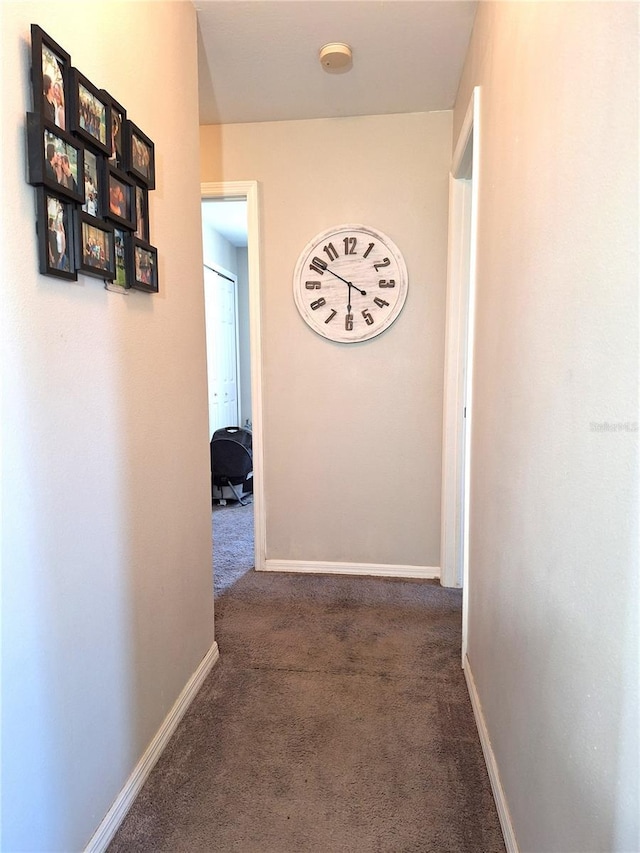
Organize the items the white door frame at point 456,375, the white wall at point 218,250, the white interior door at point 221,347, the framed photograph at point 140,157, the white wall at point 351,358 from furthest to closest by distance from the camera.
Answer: the white interior door at point 221,347 → the white wall at point 218,250 → the white wall at point 351,358 → the white door frame at point 456,375 → the framed photograph at point 140,157

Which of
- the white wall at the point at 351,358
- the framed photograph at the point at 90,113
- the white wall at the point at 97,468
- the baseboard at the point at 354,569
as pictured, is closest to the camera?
the white wall at the point at 97,468

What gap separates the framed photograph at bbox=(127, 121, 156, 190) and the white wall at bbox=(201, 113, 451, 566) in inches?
55.4

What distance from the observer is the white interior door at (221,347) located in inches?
199

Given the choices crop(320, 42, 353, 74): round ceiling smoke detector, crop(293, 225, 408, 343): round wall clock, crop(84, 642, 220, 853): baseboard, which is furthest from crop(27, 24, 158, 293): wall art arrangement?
crop(293, 225, 408, 343): round wall clock

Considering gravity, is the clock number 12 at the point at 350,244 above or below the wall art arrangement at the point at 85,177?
above

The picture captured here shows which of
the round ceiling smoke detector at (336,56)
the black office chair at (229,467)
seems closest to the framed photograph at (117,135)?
the round ceiling smoke detector at (336,56)

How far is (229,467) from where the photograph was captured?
4289mm

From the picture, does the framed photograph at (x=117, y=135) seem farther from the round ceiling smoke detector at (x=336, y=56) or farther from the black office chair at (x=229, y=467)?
the black office chair at (x=229, y=467)

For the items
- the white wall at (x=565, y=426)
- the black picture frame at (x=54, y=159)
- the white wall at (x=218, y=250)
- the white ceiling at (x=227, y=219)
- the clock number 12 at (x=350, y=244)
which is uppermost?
the white ceiling at (x=227, y=219)

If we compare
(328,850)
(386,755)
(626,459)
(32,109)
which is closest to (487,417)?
(626,459)

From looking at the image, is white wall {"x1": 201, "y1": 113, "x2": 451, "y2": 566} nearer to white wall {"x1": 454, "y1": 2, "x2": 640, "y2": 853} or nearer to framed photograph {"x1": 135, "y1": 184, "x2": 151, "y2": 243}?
white wall {"x1": 454, "y1": 2, "x2": 640, "y2": 853}

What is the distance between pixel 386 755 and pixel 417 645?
66 cm

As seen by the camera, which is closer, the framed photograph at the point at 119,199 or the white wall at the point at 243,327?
the framed photograph at the point at 119,199

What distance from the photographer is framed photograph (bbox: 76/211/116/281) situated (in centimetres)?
111
